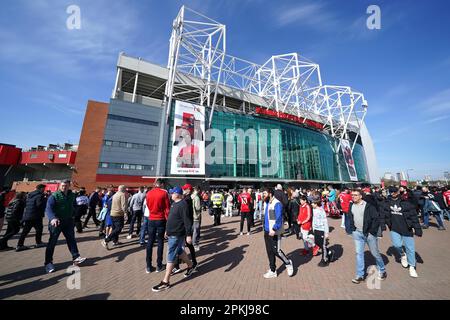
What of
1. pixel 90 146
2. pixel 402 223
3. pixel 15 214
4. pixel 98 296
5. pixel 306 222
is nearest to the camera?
pixel 98 296

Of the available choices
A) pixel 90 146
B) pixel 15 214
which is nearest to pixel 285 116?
pixel 90 146

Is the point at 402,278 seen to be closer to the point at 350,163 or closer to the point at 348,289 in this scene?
the point at 348,289

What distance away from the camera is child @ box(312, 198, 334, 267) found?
5.14 meters

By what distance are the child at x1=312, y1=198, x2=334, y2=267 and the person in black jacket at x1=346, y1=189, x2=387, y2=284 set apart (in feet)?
3.16

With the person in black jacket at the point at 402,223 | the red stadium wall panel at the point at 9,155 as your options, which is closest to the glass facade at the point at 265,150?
the person in black jacket at the point at 402,223

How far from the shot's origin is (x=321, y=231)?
545 cm

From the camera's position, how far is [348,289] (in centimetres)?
370

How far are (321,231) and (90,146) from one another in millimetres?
33305

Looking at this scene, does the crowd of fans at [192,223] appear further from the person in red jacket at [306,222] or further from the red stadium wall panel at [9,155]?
the red stadium wall panel at [9,155]

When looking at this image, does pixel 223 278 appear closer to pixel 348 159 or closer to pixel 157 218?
pixel 157 218

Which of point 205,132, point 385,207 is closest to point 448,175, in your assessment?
point 205,132

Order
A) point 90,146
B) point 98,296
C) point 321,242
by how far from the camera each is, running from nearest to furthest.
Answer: point 98,296 → point 321,242 → point 90,146

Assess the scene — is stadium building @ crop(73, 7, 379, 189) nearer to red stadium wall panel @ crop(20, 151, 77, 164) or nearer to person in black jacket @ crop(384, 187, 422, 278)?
red stadium wall panel @ crop(20, 151, 77, 164)
